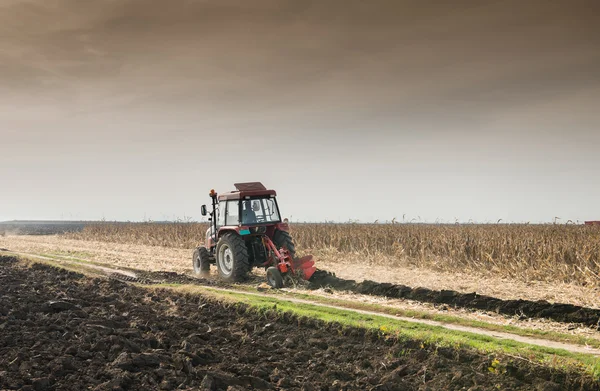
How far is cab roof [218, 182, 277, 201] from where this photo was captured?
15.6 m

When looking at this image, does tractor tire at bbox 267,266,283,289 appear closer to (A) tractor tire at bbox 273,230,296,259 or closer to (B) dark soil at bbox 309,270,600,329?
(B) dark soil at bbox 309,270,600,329

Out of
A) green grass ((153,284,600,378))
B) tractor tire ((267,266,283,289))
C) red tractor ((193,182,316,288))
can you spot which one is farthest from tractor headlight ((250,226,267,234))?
green grass ((153,284,600,378))

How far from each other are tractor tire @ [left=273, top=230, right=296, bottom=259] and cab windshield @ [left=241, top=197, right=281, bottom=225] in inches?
18.1

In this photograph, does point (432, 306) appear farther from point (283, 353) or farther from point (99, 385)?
point (99, 385)

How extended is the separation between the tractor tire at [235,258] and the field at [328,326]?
0.46 meters

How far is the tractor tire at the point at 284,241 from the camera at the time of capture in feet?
50.3

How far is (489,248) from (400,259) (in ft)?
10.1

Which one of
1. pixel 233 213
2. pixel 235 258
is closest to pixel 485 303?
pixel 235 258

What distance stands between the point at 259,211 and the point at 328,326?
6433mm

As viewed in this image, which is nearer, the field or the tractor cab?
the field

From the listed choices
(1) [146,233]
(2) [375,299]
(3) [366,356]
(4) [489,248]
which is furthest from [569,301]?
(1) [146,233]

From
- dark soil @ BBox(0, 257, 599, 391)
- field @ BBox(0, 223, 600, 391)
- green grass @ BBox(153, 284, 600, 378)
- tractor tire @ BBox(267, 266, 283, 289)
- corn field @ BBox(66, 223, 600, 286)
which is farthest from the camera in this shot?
corn field @ BBox(66, 223, 600, 286)

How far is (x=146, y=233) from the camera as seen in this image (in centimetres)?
3403

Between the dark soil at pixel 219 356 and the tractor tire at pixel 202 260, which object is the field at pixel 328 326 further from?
the tractor tire at pixel 202 260
